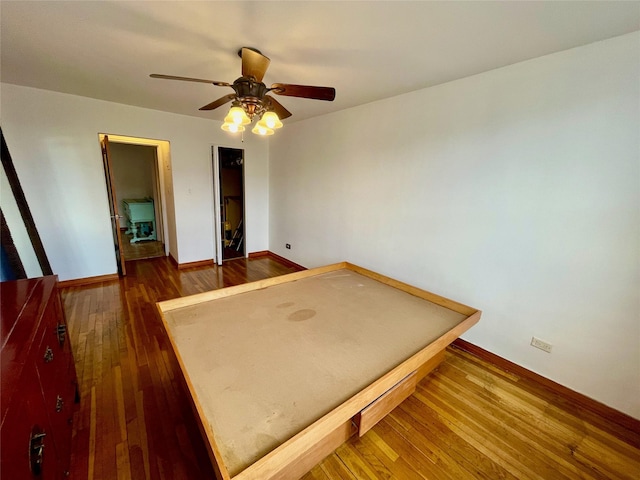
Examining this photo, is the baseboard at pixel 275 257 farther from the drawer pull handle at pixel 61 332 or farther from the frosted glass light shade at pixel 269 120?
the drawer pull handle at pixel 61 332

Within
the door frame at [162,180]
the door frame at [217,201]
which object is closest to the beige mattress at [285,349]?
the door frame at [217,201]

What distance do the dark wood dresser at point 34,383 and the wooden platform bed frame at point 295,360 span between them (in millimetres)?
486

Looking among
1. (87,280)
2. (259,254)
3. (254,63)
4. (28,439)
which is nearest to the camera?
(28,439)

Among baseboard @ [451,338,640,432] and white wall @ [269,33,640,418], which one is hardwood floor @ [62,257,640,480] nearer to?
baseboard @ [451,338,640,432]

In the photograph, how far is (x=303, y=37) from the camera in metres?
1.69

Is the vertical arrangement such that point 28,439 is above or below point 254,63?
below

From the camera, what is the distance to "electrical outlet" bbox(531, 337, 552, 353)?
197cm

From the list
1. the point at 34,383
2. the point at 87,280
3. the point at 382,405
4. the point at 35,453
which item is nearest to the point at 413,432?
the point at 382,405

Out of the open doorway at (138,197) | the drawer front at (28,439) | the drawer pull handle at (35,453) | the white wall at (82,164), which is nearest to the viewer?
the drawer front at (28,439)

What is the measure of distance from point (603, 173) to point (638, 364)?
127cm

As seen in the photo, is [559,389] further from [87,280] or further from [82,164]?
[82,164]

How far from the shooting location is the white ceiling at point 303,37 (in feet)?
4.59

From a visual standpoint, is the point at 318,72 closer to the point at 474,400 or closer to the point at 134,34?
the point at 134,34

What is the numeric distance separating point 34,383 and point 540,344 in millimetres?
3031
